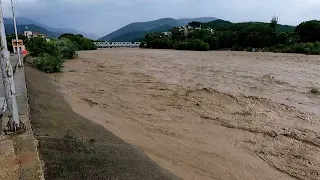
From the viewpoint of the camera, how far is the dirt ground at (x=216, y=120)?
4.55m

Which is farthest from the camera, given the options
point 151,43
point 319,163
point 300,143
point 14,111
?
point 151,43

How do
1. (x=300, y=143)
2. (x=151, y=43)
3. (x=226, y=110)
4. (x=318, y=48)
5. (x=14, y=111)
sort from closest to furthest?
(x=14, y=111)
(x=300, y=143)
(x=226, y=110)
(x=318, y=48)
(x=151, y=43)

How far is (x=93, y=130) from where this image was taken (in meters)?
5.46

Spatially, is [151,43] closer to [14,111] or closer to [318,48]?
[318,48]

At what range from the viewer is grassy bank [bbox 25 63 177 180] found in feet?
12.0

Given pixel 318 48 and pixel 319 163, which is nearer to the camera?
pixel 319 163

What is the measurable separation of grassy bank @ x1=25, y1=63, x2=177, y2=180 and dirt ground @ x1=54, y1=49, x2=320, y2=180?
15.7 inches

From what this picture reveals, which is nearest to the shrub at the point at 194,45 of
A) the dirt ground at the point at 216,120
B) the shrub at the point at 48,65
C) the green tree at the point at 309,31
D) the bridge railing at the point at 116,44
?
the green tree at the point at 309,31

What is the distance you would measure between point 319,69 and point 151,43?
30.0 meters

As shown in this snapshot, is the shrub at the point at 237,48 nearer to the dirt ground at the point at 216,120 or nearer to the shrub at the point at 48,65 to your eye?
the dirt ground at the point at 216,120

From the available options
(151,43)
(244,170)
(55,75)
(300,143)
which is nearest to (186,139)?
(244,170)

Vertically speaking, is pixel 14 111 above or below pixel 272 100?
above

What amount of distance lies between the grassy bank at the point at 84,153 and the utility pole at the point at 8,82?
0.37m

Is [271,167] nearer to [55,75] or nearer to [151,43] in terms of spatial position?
[55,75]
